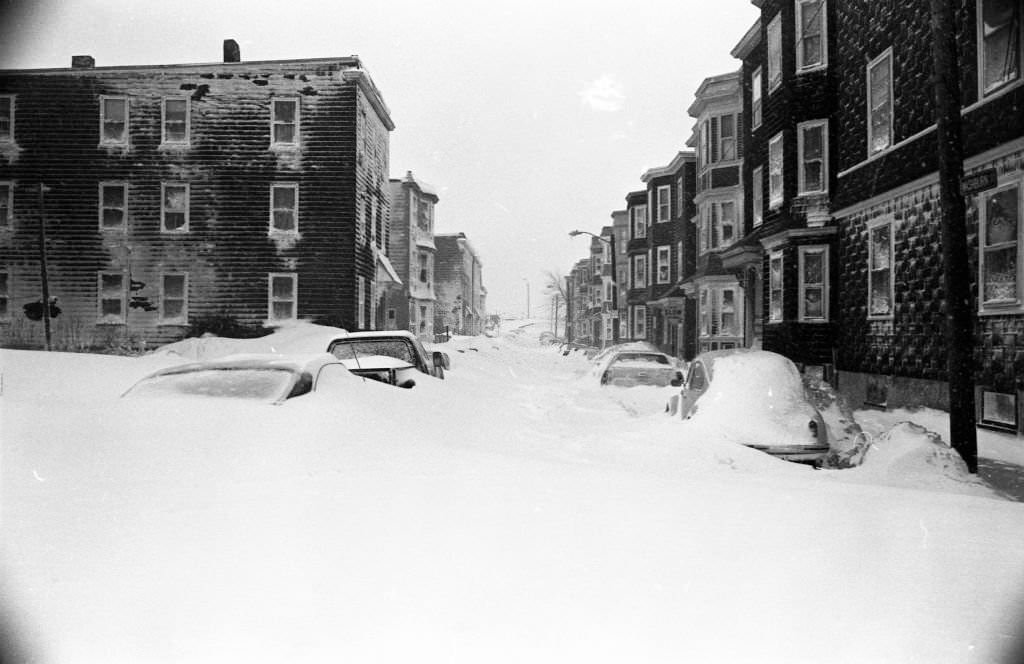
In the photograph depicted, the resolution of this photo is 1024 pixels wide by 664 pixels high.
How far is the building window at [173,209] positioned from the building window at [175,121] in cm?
167

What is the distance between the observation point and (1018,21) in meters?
9.44

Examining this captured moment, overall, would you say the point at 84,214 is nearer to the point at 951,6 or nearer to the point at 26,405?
the point at 26,405

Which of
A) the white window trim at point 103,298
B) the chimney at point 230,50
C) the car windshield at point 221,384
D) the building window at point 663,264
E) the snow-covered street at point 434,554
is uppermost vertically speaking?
the chimney at point 230,50

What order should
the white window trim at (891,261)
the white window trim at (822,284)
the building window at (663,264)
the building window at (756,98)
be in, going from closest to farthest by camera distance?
the white window trim at (891,261) → the white window trim at (822,284) → the building window at (756,98) → the building window at (663,264)

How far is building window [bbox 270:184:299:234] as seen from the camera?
2270 cm

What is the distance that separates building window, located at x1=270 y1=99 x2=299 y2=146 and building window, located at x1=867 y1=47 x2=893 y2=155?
18.1 m

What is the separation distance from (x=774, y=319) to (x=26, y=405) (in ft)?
57.1

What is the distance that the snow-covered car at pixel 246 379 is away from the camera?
234 inches

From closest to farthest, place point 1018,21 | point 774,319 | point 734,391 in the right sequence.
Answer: point 734,391 < point 1018,21 < point 774,319

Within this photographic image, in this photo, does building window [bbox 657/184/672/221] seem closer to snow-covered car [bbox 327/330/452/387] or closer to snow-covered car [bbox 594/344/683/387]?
snow-covered car [bbox 594/344/683/387]

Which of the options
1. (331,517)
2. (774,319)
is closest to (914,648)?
(331,517)

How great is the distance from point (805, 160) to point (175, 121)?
21.2 metres

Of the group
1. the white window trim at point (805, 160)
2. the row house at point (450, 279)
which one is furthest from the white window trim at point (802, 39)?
the row house at point (450, 279)

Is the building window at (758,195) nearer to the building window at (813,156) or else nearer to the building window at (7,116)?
the building window at (813,156)
